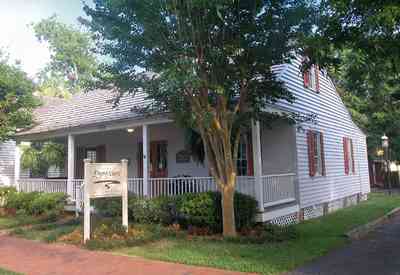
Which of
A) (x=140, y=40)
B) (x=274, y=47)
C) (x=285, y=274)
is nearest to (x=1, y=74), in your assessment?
(x=140, y=40)

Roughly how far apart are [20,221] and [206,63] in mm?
8555

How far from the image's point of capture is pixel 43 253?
7.88m

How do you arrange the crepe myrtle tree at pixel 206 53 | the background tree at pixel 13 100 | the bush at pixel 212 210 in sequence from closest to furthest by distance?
the crepe myrtle tree at pixel 206 53, the bush at pixel 212 210, the background tree at pixel 13 100

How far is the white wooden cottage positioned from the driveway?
9.25 feet

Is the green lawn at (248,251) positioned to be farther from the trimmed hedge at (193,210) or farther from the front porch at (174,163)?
the front porch at (174,163)

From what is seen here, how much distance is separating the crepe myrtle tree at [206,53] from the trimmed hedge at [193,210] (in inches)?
26.0

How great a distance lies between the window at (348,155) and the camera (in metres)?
16.9

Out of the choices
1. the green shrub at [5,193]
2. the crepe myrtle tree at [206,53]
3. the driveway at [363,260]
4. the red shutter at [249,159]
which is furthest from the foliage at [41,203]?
the driveway at [363,260]

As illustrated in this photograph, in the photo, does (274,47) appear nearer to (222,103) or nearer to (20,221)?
(222,103)

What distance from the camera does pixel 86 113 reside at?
1512 cm

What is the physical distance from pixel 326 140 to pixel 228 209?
7.71m

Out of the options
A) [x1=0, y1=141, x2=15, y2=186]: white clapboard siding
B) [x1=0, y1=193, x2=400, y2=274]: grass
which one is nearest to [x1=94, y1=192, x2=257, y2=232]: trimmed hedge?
[x1=0, y1=193, x2=400, y2=274]: grass

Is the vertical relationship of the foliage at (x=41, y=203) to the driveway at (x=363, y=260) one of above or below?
above

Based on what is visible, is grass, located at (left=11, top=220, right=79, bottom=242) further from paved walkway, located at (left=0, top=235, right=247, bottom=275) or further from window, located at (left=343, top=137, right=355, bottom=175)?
window, located at (left=343, top=137, right=355, bottom=175)
